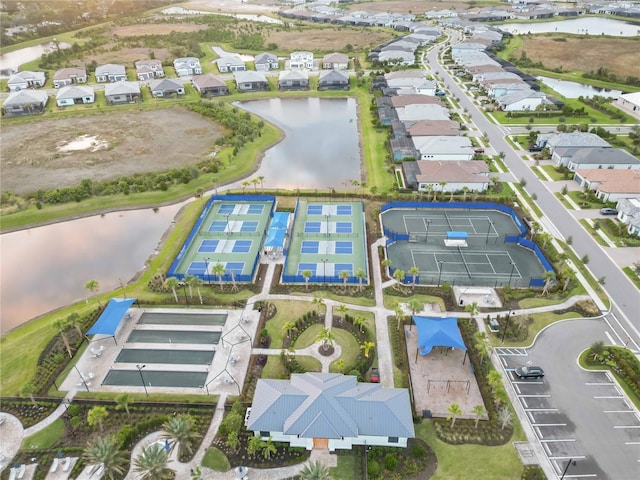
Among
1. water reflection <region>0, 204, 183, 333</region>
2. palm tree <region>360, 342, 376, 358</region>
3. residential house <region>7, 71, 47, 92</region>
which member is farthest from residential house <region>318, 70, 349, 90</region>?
palm tree <region>360, 342, 376, 358</region>

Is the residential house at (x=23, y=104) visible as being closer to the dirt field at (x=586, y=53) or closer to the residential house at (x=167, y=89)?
the residential house at (x=167, y=89)

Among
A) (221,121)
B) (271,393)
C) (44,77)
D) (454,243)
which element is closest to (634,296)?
(454,243)

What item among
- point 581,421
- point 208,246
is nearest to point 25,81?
point 208,246

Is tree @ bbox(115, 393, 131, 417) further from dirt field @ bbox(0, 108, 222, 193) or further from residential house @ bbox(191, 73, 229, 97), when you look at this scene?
residential house @ bbox(191, 73, 229, 97)

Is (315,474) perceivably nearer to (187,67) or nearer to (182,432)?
(182,432)

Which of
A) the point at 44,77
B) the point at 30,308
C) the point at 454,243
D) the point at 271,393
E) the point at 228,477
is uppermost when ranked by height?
the point at 44,77

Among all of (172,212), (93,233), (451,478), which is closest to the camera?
(451,478)

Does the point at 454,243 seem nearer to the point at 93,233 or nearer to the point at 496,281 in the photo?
the point at 496,281
